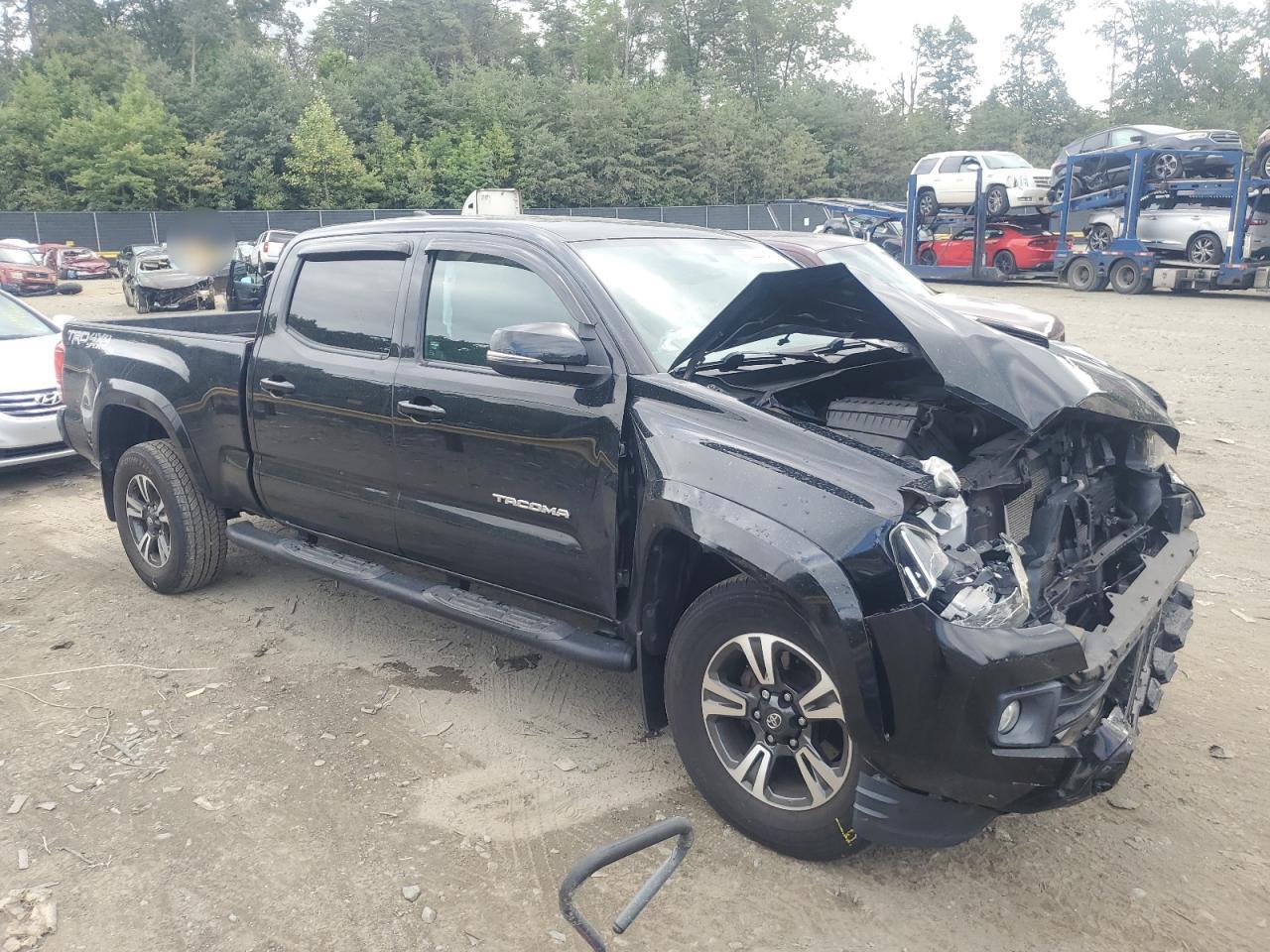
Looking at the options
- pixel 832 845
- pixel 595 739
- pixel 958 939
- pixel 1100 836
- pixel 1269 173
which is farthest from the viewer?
pixel 1269 173

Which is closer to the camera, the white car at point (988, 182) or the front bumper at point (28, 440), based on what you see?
the front bumper at point (28, 440)

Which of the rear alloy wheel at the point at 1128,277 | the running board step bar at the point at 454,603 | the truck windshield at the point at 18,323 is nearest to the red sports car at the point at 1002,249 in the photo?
the rear alloy wheel at the point at 1128,277

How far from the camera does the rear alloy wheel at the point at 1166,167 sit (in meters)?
20.3

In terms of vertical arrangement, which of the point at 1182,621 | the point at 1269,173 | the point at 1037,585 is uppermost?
the point at 1269,173

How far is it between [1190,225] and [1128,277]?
5.11ft

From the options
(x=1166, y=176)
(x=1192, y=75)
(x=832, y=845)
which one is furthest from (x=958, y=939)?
(x=1192, y=75)

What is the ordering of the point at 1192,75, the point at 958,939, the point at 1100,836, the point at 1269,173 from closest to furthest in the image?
the point at 958,939
the point at 1100,836
the point at 1269,173
the point at 1192,75

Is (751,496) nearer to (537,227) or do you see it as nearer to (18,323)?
(537,227)

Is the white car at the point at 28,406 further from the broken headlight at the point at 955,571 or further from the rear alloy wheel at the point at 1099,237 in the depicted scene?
the rear alloy wheel at the point at 1099,237

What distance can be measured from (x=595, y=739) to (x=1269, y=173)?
63.9 feet

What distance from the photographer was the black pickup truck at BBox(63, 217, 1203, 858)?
2.72m

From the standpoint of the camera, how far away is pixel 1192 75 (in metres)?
68.7

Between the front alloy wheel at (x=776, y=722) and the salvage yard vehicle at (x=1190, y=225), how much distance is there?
65.9 ft

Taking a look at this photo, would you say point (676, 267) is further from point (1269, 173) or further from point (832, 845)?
point (1269, 173)
